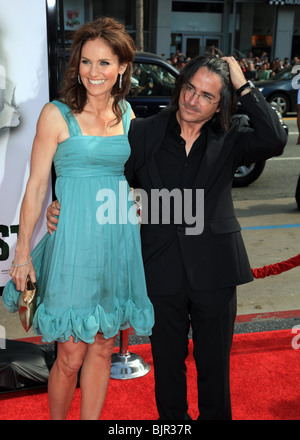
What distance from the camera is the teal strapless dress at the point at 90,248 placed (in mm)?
2451

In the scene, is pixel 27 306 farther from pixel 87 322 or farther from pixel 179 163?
pixel 179 163

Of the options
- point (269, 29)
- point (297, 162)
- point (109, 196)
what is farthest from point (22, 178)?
point (269, 29)

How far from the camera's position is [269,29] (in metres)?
27.5

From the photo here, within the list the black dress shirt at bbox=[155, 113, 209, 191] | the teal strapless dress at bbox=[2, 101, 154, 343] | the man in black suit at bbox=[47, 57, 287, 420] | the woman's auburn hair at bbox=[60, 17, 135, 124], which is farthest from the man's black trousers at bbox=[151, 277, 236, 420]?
the woman's auburn hair at bbox=[60, 17, 135, 124]

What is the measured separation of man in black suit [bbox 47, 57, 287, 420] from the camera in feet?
7.80

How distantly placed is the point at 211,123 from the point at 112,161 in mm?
502

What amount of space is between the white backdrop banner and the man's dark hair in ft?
2.98

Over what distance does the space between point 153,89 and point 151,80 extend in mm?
150

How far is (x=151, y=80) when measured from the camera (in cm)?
861


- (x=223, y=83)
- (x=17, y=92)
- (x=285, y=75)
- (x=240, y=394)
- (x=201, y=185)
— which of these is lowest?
(x=240, y=394)

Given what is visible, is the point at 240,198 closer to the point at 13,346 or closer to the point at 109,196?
the point at 13,346

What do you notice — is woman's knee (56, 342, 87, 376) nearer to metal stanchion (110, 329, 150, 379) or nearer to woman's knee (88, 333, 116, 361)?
woman's knee (88, 333, 116, 361)

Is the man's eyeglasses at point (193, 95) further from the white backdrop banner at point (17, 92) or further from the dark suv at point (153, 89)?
the dark suv at point (153, 89)

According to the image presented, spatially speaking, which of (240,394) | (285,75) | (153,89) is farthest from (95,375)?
(285,75)
